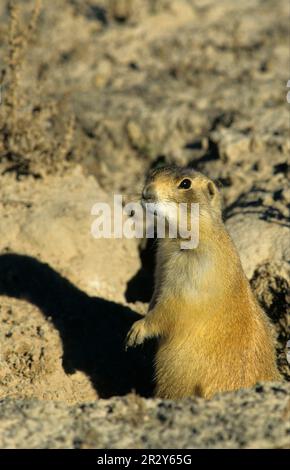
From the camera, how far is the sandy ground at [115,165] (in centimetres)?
557

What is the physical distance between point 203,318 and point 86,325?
133 centimetres

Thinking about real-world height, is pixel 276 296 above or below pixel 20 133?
below

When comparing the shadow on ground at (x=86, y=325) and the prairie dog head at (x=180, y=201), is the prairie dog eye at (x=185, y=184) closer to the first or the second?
the prairie dog head at (x=180, y=201)

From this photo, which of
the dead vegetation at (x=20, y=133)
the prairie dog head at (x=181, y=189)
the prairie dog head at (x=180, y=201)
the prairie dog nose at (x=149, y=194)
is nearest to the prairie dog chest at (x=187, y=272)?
the prairie dog head at (x=180, y=201)

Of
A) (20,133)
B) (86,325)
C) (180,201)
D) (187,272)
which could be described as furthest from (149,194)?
(20,133)

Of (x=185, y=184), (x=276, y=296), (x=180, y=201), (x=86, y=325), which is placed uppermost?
(x=185, y=184)

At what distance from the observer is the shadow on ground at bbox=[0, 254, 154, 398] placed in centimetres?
575

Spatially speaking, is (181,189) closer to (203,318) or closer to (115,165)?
(203,318)

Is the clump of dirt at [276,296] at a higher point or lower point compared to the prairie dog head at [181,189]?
lower

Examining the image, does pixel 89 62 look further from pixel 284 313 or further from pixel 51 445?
pixel 51 445

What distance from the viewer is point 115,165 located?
8.03 meters

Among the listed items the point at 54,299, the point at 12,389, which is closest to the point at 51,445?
the point at 12,389

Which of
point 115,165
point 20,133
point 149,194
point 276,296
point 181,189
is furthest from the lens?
point 115,165

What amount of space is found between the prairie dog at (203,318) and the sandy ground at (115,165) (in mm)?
710
